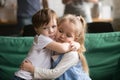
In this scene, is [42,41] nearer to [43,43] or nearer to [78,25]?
[43,43]

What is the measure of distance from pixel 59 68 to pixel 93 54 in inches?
36.8

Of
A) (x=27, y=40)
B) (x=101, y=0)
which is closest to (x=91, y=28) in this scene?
(x=101, y=0)

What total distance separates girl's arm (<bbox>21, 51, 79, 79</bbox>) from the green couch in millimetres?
790

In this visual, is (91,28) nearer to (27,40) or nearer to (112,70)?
(112,70)

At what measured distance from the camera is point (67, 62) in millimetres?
1579

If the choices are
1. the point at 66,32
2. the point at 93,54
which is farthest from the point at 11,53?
the point at 66,32

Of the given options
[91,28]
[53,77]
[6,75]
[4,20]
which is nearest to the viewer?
[53,77]

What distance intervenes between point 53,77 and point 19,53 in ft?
2.81

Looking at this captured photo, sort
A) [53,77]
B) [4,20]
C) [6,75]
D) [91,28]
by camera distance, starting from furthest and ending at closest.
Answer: [4,20] < [91,28] < [6,75] < [53,77]

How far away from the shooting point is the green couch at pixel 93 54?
2.38 meters

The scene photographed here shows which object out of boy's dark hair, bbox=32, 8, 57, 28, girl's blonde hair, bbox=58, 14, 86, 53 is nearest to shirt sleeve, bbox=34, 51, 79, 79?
girl's blonde hair, bbox=58, 14, 86, 53

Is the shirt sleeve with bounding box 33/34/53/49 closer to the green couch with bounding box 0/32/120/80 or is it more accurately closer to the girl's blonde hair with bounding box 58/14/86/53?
the girl's blonde hair with bounding box 58/14/86/53

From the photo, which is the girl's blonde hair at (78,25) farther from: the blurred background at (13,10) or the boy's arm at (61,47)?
the blurred background at (13,10)

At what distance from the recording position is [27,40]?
2.39 metres
